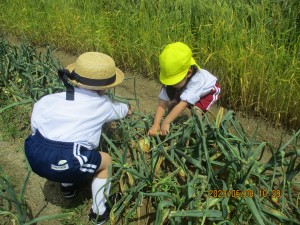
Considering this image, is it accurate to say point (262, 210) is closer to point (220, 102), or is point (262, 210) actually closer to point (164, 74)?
point (164, 74)

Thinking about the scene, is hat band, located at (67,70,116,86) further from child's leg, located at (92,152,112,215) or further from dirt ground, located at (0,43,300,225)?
dirt ground, located at (0,43,300,225)

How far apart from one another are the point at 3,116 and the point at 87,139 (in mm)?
1359

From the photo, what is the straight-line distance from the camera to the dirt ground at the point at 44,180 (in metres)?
2.26

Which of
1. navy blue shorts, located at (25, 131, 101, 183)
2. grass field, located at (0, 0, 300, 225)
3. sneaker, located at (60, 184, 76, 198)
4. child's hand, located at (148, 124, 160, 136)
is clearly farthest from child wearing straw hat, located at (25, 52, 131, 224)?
child's hand, located at (148, 124, 160, 136)

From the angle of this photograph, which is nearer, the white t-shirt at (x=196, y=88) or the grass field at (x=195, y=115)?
the grass field at (x=195, y=115)

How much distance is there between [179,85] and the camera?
7.89ft

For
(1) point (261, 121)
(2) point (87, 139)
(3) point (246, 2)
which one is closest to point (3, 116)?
(2) point (87, 139)

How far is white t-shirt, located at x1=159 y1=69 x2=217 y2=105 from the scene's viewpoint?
7.87 feet

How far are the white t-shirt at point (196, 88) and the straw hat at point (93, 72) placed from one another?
66cm

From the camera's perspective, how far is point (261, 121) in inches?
115

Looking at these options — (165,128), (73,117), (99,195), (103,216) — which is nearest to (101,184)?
(99,195)

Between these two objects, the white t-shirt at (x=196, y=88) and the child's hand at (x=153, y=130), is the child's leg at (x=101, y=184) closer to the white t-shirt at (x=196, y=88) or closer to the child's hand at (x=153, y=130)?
the child's hand at (x=153, y=130)

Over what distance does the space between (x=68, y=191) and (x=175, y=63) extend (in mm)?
1040

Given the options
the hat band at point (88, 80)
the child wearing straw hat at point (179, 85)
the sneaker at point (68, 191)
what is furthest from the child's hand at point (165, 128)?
the sneaker at point (68, 191)
